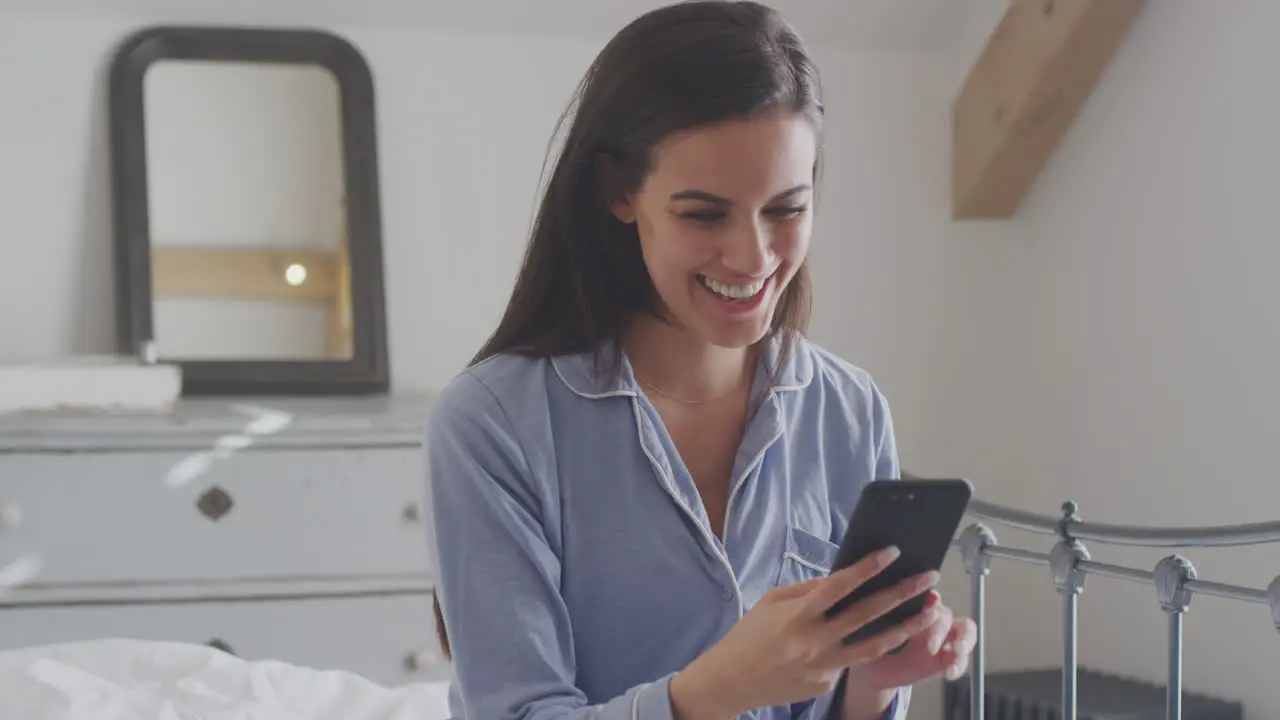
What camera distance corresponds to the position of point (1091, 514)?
2943mm

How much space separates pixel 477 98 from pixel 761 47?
6.26ft

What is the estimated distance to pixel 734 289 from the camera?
3.85ft

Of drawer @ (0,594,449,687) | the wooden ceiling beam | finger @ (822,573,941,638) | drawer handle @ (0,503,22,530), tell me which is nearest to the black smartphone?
finger @ (822,573,941,638)

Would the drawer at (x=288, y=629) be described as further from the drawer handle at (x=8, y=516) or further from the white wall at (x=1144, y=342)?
the white wall at (x=1144, y=342)

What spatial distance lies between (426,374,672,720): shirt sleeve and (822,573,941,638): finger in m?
0.18

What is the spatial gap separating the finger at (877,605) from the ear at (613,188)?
0.41 metres

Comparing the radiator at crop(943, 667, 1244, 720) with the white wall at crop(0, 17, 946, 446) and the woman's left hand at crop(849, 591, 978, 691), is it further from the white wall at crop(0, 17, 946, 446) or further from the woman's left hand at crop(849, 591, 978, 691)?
the woman's left hand at crop(849, 591, 978, 691)

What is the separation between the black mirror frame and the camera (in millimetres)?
2791

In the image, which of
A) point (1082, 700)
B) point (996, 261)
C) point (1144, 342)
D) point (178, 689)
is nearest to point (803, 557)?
point (178, 689)

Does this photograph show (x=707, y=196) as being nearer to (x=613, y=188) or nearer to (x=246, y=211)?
(x=613, y=188)

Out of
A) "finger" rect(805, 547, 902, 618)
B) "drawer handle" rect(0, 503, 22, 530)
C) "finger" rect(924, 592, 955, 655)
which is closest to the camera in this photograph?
"finger" rect(805, 547, 902, 618)

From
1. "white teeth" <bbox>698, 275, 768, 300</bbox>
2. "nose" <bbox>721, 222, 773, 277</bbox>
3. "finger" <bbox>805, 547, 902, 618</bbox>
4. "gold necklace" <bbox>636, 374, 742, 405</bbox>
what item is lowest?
"finger" <bbox>805, 547, 902, 618</bbox>

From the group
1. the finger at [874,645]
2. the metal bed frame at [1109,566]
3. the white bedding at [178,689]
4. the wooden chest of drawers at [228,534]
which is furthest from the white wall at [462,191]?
the finger at [874,645]

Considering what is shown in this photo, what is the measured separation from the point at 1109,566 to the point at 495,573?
0.58 metres
